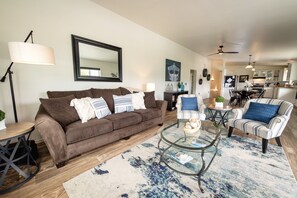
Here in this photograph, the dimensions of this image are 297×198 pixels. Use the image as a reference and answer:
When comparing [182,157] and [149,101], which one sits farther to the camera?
[149,101]

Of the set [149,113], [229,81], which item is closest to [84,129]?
[149,113]

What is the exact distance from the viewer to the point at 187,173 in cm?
159

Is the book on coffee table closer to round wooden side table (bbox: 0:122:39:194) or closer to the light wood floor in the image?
the light wood floor

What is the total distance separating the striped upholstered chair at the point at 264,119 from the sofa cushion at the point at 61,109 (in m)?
2.89

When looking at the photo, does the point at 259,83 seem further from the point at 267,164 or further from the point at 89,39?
the point at 89,39

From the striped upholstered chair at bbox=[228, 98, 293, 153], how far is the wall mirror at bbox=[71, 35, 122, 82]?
2894mm

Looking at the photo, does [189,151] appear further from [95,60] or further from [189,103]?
[95,60]

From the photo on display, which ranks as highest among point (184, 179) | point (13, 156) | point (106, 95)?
point (106, 95)

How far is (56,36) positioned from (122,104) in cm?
173

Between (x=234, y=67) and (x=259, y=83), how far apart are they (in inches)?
90.9

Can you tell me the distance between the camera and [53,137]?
5.41 feet

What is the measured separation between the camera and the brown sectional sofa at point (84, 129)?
1.66 metres

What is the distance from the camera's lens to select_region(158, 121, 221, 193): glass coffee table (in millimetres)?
1634

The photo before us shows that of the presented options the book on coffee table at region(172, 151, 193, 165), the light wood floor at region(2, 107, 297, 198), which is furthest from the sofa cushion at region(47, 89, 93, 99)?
the book on coffee table at region(172, 151, 193, 165)
